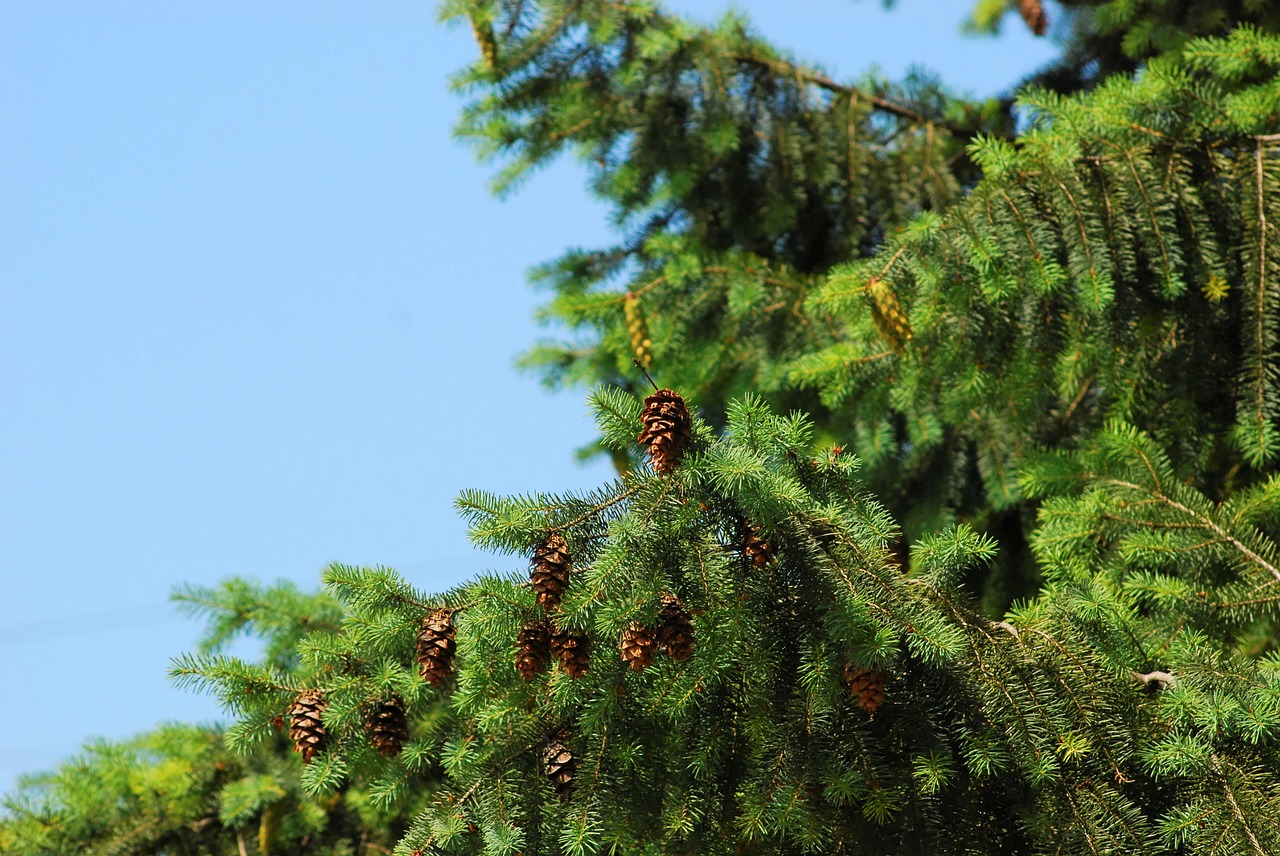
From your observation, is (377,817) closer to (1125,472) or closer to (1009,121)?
(1125,472)

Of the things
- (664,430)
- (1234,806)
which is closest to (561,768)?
(664,430)

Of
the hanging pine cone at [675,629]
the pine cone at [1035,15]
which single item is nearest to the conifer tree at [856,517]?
the hanging pine cone at [675,629]

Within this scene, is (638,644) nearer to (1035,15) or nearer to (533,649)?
(533,649)

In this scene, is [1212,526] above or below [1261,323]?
below

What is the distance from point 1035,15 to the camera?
575 cm

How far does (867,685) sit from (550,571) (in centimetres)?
60

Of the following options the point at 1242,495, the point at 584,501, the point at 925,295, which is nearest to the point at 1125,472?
the point at 1242,495

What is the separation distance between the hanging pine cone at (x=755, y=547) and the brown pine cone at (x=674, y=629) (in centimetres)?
16

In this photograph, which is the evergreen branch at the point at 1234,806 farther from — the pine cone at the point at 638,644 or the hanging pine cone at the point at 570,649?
the hanging pine cone at the point at 570,649

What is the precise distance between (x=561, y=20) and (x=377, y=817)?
3111 millimetres

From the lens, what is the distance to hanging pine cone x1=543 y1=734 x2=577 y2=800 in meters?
2.34

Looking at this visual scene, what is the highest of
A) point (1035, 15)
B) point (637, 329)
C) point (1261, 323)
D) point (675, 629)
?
point (1035, 15)

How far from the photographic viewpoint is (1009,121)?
573 centimetres

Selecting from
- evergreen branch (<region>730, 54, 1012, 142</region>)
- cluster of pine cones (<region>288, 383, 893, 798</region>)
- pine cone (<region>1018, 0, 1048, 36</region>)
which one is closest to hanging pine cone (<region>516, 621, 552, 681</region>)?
cluster of pine cones (<region>288, 383, 893, 798</region>)
